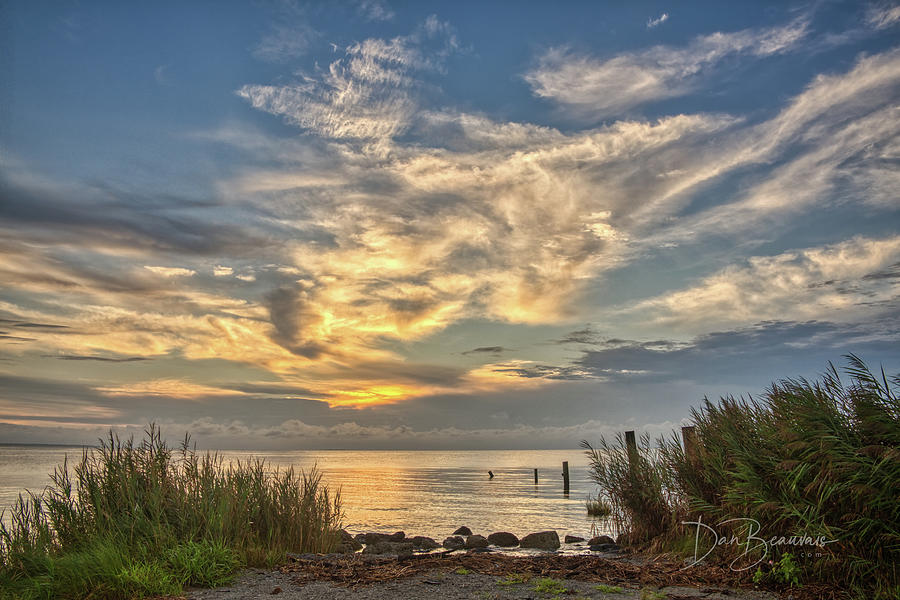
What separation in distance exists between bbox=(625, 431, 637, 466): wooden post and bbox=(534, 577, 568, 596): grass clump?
6431 mm

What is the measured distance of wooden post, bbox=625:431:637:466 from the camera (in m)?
14.7

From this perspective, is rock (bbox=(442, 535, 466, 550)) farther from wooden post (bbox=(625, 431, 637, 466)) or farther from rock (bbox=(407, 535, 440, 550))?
wooden post (bbox=(625, 431, 637, 466))

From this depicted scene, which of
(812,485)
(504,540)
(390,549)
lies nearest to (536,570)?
(812,485)

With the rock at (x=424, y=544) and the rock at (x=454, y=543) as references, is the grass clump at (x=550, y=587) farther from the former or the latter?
the rock at (x=424, y=544)

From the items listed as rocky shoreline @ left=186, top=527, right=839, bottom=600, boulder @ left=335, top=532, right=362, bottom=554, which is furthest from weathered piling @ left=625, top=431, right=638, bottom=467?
boulder @ left=335, top=532, right=362, bottom=554

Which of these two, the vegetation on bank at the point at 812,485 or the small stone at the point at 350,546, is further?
the small stone at the point at 350,546

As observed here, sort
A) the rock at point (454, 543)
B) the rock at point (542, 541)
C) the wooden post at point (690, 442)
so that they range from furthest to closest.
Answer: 1. the rock at point (454, 543)
2. the rock at point (542, 541)
3. the wooden post at point (690, 442)

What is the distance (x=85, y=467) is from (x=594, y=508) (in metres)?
24.3

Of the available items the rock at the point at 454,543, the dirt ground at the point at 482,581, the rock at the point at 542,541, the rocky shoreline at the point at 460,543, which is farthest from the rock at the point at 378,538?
the dirt ground at the point at 482,581

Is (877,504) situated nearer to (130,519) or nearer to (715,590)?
(715,590)

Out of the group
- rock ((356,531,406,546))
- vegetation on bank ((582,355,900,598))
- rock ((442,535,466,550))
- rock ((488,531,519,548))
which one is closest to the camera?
vegetation on bank ((582,355,900,598))

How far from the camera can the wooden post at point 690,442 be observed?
12.7 m

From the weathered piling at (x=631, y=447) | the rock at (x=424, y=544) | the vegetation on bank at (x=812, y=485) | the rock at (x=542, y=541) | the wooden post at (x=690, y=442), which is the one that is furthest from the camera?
the rock at (x=424, y=544)

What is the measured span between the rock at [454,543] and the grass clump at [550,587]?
1075 centimetres
